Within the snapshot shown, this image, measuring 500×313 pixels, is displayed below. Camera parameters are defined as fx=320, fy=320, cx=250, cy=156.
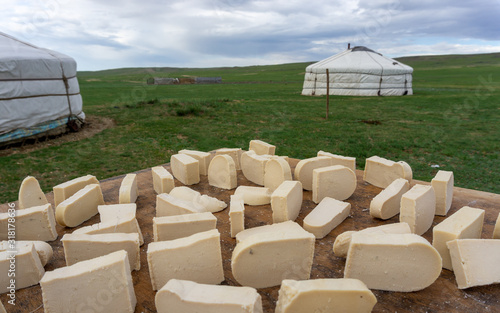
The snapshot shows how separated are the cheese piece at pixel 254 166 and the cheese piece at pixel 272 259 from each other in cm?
98

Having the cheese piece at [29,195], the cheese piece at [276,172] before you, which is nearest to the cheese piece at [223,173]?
the cheese piece at [276,172]

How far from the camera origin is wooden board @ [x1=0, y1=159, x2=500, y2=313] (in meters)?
1.14

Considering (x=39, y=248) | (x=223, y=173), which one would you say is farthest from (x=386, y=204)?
(x=39, y=248)

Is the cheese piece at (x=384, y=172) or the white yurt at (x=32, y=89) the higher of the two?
the white yurt at (x=32, y=89)

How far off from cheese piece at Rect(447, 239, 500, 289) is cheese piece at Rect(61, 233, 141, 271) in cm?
129

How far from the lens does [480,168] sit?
563 cm

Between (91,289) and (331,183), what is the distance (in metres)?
1.39

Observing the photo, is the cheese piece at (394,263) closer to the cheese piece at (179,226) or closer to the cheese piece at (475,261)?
the cheese piece at (475,261)

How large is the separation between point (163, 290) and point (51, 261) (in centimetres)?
72

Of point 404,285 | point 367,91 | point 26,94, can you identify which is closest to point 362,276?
point 404,285

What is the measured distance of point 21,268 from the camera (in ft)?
4.09

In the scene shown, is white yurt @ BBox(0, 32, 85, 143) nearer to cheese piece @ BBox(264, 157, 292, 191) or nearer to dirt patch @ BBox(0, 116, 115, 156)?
dirt patch @ BBox(0, 116, 115, 156)

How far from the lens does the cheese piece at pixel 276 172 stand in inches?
81.0

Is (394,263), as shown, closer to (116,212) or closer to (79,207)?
(116,212)
